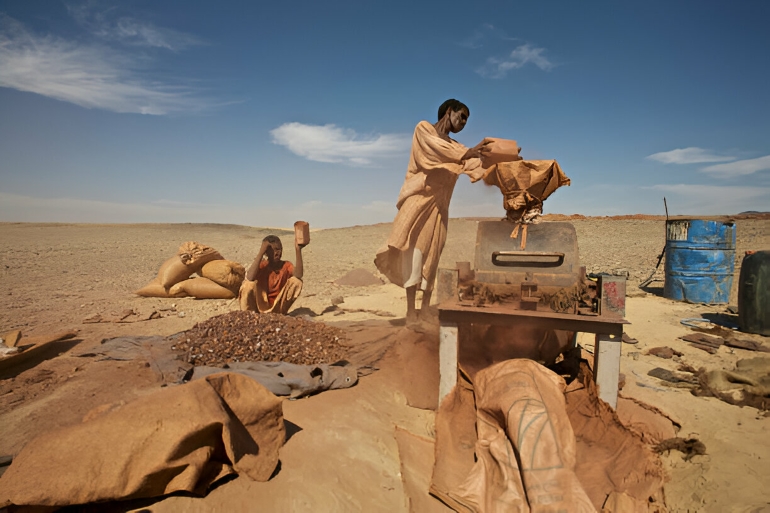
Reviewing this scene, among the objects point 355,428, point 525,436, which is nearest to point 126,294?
point 355,428

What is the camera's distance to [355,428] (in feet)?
10.2

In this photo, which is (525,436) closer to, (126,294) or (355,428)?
(355,428)

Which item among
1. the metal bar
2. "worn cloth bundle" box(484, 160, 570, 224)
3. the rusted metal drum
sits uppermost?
"worn cloth bundle" box(484, 160, 570, 224)

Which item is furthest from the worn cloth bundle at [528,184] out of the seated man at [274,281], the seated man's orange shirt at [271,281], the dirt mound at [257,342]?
the seated man's orange shirt at [271,281]

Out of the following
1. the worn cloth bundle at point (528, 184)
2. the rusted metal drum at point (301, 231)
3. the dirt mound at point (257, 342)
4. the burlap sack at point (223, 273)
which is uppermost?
the worn cloth bundle at point (528, 184)

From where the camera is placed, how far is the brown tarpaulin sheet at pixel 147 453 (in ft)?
5.91

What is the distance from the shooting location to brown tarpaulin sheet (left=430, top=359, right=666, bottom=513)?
96.5 inches

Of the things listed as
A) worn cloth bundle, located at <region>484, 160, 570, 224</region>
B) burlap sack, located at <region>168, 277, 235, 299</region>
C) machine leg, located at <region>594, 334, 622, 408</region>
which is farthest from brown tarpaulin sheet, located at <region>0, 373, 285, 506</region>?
burlap sack, located at <region>168, 277, 235, 299</region>

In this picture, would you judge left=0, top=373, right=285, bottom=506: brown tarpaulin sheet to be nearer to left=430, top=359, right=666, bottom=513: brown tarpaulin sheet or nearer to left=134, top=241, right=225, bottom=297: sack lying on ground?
left=430, top=359, right=666, bottom=513: brown tarpaulin sheet

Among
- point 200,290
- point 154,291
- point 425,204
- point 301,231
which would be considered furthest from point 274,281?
point 154,291

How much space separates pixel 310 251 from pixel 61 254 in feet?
27.4

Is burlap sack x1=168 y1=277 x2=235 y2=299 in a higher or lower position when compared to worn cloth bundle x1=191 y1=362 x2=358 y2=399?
higher

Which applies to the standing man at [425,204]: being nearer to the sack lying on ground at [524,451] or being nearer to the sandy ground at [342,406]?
the sandy ground at [342,406]

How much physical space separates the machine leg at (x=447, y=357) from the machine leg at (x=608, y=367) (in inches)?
40.6
